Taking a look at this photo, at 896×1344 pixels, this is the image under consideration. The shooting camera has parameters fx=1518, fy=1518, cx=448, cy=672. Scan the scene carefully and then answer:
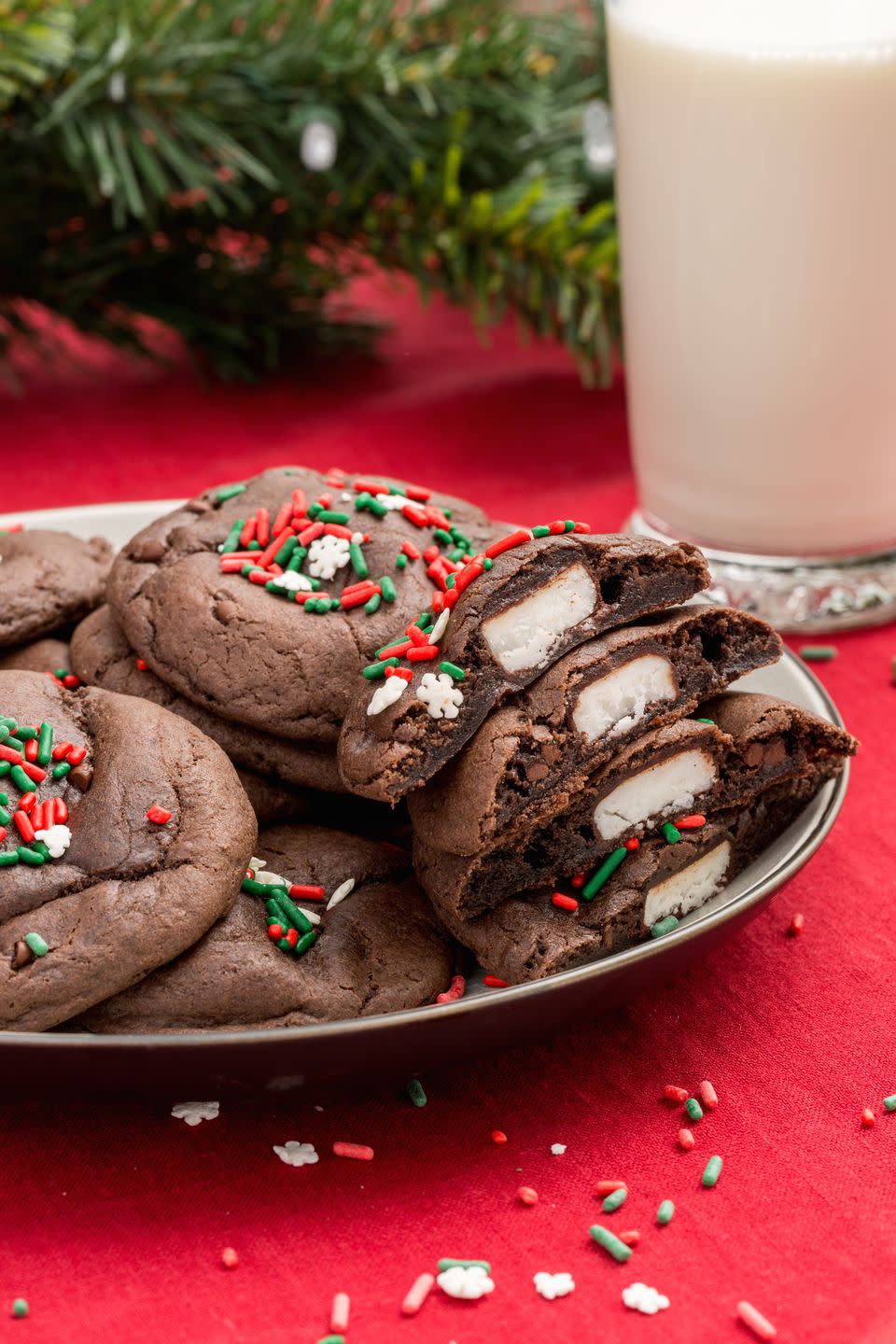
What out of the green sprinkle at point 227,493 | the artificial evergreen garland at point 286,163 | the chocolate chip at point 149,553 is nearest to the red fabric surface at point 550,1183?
the chocolate chip at point 149,553

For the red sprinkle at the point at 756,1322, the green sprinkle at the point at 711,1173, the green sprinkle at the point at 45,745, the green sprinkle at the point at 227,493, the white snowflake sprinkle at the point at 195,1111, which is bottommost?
the green sprinkle at the point at 711,1173

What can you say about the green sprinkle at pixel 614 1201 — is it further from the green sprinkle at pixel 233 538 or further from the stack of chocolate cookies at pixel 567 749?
the green sprinkle at pixel 233 538

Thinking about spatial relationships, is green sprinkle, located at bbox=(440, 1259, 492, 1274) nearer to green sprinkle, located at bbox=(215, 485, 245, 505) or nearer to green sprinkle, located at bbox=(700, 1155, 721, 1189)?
green sprinkle, located at bbox=(700, 1155, 721, 1189)

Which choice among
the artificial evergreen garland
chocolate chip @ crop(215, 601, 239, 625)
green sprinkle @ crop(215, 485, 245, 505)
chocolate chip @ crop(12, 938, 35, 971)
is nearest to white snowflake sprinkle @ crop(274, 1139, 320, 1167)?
chocolate chip @ crop(12, 938, 35, 971)

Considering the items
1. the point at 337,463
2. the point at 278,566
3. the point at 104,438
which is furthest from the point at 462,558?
the point at 104,438

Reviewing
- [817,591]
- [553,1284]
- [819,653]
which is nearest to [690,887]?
[553,1284]

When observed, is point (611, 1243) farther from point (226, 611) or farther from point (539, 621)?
point (226, 611)
